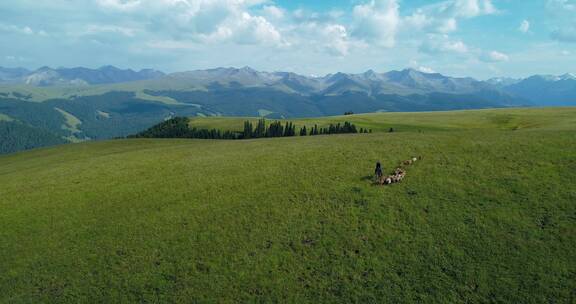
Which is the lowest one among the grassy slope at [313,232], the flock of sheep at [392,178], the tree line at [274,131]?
the grassy slope at [313,232]

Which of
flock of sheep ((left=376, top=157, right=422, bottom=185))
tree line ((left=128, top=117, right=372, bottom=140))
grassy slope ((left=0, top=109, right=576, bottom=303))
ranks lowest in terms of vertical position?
grassy slope ((left=0, top=109, right=576, bottom=303))

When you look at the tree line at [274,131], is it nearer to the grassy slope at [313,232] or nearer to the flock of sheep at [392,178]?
the grassy slope at [313,232]

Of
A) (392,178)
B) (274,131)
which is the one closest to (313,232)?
(392,178)

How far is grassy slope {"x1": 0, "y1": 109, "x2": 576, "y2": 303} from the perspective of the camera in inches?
907

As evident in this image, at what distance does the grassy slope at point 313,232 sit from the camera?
23047 millimetres

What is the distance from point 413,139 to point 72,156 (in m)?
69.1

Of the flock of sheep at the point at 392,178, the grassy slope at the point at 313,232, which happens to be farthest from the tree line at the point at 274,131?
the flock of sheep at the point at 392,178

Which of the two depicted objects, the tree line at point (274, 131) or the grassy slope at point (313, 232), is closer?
the grassy slope at point (313, 232)

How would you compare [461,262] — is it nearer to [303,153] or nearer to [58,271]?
[303,153]

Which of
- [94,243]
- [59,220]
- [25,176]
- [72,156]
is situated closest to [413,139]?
[94,243]

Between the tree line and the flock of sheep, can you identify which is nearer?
the flock of sheep

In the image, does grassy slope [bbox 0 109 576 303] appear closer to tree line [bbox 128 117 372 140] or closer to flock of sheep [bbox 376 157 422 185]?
flock of sheep [bbox 376 157 422 185]

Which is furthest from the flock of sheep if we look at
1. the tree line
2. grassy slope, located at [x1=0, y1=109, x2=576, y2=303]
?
the tree line

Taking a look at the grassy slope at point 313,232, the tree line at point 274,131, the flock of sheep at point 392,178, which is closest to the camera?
the grassy slope at point 313,232
